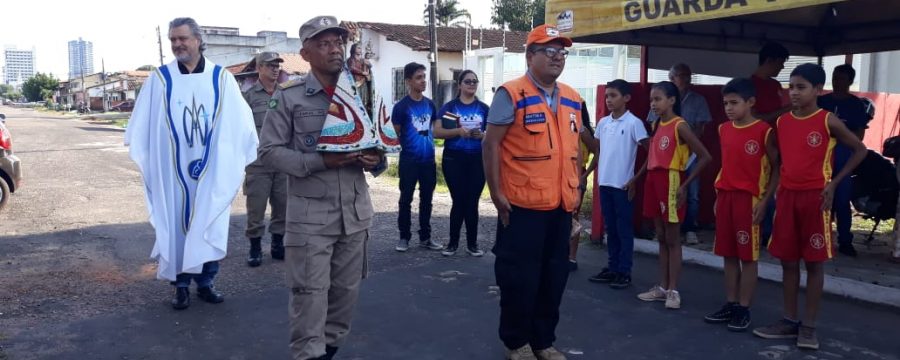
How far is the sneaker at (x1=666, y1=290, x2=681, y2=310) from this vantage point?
5.60 meters

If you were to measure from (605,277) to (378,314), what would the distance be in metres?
2.09

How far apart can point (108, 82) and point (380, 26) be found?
244ft

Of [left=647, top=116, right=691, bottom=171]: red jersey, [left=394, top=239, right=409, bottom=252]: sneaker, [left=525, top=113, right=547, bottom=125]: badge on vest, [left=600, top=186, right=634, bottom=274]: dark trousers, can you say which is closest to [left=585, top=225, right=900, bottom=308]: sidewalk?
[left=600, top=186, right=634, bottom=274]: dark trousers

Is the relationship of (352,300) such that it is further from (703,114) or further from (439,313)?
(703,114)

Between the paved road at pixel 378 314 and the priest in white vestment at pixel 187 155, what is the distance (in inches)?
21.0

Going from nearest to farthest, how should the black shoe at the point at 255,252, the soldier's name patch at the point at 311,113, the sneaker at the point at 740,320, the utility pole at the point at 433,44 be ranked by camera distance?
the soldier's name patch at the point at 311,113
the sneaker at the point at 740,320
the black shoe at the point at 255,252
the utility pole at the point at 433,44

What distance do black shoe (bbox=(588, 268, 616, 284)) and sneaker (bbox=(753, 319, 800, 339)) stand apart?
1568mm

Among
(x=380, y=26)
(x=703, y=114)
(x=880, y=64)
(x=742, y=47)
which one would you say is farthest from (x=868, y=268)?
(x=380, y=26)

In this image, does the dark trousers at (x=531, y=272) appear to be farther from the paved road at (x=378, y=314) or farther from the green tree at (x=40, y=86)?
the green tree at (x=40, y=86)

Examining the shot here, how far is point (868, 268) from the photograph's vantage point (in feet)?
22.1

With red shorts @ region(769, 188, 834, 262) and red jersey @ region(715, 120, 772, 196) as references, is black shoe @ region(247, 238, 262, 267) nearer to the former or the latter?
red jersey @ region(715, 120, 772, 196)

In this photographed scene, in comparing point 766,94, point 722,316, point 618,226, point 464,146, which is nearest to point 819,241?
point 722,316

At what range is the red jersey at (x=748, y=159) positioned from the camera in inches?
192

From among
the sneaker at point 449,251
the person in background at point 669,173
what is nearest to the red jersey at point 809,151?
the person in background at point 669,173
